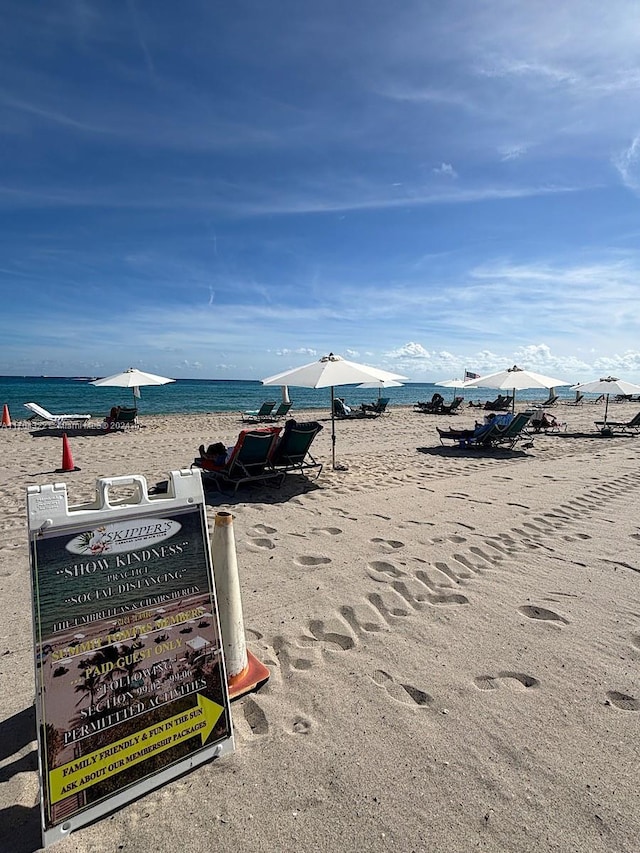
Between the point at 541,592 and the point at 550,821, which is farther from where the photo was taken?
the point at 541,592

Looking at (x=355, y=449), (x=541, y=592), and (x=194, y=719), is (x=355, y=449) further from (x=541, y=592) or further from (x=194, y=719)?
(x=194, y=719)

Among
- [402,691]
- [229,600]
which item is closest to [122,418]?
[229,600]

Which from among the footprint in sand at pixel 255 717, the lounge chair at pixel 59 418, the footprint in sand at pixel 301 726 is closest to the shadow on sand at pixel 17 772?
the footprint in sand at pixel 255 717

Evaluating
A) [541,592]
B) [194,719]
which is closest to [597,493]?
[541,592]

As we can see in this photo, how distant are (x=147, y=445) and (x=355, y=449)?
5.15 m

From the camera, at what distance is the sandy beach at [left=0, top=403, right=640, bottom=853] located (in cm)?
170

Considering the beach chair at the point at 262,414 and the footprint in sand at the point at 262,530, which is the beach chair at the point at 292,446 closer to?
the footprint in sand at the point at 262,530

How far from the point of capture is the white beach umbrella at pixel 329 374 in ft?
23.7

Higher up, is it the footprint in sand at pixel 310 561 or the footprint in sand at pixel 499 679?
the footprint in sand at pixel 310 561

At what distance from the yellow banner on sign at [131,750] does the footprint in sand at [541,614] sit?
223cm

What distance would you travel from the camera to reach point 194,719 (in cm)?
190

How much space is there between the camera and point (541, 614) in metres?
3.19

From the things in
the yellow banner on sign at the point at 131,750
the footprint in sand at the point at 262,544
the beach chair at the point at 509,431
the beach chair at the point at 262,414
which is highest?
the beach chair at the point at 262,414

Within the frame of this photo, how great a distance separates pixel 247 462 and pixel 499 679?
4.69 metres
